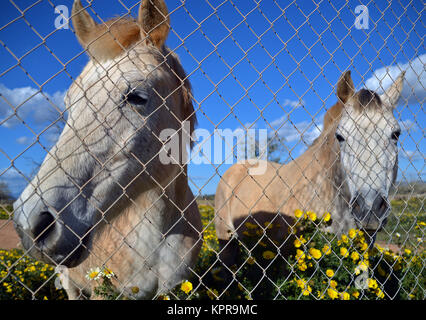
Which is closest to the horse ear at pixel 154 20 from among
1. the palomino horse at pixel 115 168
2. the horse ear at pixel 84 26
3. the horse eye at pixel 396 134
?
the palomino horse at pixel 115 168

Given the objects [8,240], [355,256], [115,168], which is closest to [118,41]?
[115,168]

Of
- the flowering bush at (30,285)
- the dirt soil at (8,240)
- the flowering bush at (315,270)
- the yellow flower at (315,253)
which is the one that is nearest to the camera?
the flowering bush at (315,270)

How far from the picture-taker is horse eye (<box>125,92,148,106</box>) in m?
1.68

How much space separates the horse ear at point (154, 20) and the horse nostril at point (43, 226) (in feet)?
3.81

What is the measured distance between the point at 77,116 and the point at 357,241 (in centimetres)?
235

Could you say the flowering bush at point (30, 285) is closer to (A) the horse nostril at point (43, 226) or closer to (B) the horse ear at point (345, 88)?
(A) the horse nostril at point (43, 226)

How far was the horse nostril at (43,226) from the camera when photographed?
1.20 m

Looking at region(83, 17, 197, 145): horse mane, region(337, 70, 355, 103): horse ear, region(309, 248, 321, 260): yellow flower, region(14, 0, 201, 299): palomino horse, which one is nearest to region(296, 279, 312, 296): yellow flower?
region(309, 248, 321, 260): yellow flower

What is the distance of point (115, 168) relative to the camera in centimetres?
162

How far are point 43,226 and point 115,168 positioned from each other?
19.3 inches

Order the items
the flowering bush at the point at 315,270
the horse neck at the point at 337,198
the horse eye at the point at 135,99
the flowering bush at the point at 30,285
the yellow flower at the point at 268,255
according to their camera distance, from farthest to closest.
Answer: the horse neck at the point at 337,198 < the flowering bush at the point at 30,285 < the yellow flower at the point at 268,255 < the flowering bush at the point at 315,270 < the horse eye at the point at 135,99

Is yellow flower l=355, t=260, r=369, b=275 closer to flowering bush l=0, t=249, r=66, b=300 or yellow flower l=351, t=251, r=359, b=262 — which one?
yellow flower l=351, t=251, r=359, b=262
